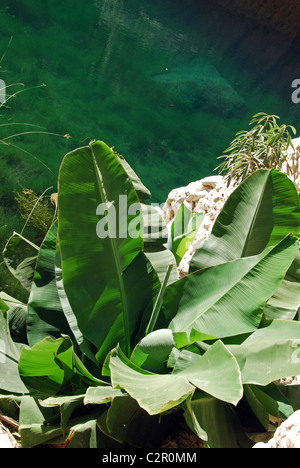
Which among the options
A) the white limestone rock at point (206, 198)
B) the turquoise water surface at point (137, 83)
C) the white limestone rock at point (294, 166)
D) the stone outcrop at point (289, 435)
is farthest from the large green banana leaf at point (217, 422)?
the turquoise water surface at point (137, 83)

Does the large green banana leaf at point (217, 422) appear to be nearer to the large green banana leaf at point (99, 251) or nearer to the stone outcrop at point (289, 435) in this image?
the stone outcrop at point (289, 435)

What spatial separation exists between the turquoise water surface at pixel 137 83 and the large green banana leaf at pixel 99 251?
184cm

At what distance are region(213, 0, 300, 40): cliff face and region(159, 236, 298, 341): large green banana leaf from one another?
6.20 metres

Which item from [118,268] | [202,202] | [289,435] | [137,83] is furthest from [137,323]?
[137,83]

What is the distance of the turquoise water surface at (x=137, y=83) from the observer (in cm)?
346

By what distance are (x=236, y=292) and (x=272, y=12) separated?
6450 millimetres

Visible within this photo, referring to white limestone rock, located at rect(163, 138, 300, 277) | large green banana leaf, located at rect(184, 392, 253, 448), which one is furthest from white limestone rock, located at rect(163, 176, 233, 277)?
large green banana leaf, located at rect(184, 392, 253, 448)

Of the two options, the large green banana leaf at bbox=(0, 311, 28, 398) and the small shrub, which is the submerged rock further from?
the large green banana leaf at bbox=(0, 311, 28, 398)

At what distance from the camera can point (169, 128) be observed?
4.04m

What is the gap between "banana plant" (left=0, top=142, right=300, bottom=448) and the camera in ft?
3.38

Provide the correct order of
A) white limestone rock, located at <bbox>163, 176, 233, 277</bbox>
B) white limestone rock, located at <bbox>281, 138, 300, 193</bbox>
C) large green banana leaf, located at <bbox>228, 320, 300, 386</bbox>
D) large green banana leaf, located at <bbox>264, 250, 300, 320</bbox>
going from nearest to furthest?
large green banana leaf, located at <bbox>228, 320, 300, 386</bbox>, large green banana leaf, located at <bbox>264, 250, 300, 320</bbox>, white limestone rock, located at <bbox>281, 138, 300, 193</bbox>, white limestone rock, located at <bbox>163, 176, 233, 277</bbox>
